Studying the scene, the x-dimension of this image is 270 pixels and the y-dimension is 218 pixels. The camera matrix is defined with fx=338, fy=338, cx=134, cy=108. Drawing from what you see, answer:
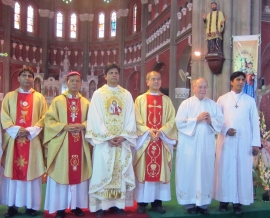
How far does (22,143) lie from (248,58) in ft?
19.0

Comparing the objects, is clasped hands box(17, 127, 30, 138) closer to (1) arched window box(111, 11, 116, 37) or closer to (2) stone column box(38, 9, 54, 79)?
(2) stone column box(38, 9, 54, 79)

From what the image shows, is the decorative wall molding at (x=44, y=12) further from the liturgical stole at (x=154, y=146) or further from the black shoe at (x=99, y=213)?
the black shoe at (x=99, y=213)

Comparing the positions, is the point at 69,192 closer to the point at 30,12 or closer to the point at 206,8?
the point at 206,8

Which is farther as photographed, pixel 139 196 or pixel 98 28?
pixel 98 28

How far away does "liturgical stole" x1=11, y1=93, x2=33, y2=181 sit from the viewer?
433 centimetres

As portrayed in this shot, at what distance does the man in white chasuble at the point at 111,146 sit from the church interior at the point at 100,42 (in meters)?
8.91

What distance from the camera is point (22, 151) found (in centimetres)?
438

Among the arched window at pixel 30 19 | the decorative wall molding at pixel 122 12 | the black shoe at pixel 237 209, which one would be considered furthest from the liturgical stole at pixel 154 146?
the arched window at pixel 30 19

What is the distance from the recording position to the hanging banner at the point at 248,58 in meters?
7.90

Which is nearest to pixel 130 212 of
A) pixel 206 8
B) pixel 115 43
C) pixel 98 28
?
pixel 206 8

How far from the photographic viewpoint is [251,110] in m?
4.83

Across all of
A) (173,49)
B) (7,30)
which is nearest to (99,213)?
(173,49)

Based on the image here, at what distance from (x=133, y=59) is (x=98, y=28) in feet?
14.7

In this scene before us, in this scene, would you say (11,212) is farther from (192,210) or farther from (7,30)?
(7,30)
